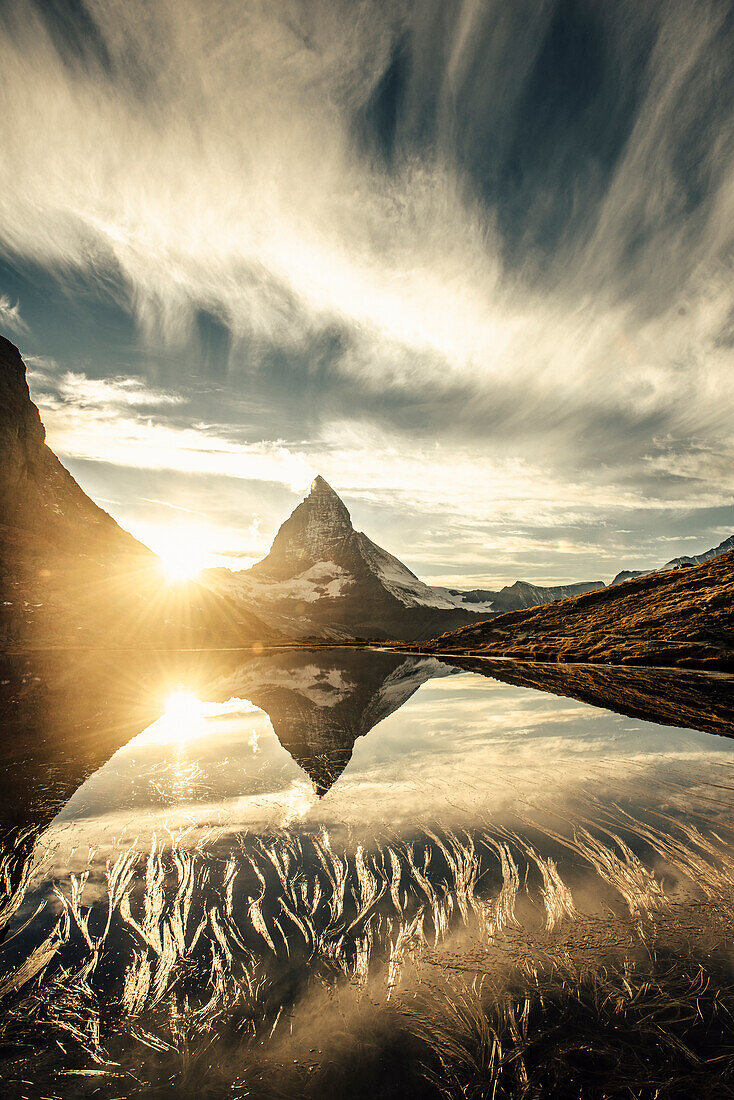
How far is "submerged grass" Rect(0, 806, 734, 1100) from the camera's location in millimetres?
4918

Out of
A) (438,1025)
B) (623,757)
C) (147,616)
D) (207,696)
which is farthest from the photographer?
(147,616)

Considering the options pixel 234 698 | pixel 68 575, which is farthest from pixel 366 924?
pixel 68 575

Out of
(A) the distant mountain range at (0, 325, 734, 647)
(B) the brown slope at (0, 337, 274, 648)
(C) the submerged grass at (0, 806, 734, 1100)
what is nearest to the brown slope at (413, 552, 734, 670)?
(A) the distant mountain range at (0, 325, 734, 647)

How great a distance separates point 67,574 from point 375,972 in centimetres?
15008

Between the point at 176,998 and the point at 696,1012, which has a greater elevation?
the point at 696,1012

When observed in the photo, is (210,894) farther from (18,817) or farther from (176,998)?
(18,817)

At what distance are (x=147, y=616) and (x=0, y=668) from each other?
90667mm

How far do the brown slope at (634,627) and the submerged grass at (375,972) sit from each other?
213ft

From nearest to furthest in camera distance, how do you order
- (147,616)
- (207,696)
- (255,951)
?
(255,951), (207,696), (147,616)

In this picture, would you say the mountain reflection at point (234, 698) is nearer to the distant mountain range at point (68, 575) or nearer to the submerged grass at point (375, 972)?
the submerged grass at point (375, 972)

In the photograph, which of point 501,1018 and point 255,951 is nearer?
point 501,1018

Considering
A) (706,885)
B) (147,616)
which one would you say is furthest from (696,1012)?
(147,616)

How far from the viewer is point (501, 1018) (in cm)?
559

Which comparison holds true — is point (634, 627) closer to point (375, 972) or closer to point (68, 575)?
point (375, 972)
